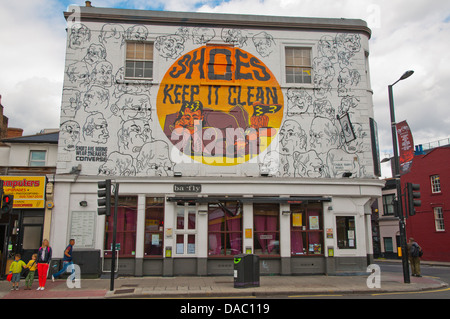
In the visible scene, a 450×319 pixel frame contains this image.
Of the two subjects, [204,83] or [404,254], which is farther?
[204,83]

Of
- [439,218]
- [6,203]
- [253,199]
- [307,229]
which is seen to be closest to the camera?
[6,203]

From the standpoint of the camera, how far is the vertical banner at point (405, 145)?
1678cm

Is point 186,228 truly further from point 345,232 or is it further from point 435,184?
point 435,184

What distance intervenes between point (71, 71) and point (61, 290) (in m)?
9.79

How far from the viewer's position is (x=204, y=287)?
13.7m

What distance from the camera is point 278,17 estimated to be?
61.9ft

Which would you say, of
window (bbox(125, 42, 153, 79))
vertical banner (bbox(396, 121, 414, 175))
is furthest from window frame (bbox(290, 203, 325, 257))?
window (bbox(125, 42, 153, 79))

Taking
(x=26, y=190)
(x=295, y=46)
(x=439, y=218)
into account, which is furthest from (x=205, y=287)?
(x=439, y=218)

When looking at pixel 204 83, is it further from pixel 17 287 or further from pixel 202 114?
pixel 17 287

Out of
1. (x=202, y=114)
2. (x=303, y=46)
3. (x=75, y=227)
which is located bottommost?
(x=75, y=227)

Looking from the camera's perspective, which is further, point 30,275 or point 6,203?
point 30,275

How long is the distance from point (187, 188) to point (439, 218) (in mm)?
25882

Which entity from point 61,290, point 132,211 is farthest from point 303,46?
point 61,290

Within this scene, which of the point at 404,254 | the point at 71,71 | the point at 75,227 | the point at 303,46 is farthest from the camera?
the point at 303,46
